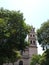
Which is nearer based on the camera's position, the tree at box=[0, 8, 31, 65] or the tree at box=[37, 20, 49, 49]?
the tree at box=[0, 8, 31, 65]

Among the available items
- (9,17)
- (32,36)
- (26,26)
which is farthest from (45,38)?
(32,36)

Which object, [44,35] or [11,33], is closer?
[11,33]

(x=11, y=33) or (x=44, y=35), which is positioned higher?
(x=44, y=35)

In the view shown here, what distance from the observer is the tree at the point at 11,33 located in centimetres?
3688

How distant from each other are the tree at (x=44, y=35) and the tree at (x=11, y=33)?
3925 millimetres

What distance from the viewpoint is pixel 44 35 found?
4322 centimetres

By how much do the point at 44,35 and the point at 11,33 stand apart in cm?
748

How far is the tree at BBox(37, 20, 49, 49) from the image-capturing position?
43125 millimetres

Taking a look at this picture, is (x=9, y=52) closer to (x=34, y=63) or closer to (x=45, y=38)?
(x=45, y=38)

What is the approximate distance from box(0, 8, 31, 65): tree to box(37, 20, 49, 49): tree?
392cm

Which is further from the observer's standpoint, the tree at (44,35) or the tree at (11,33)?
the tree at (44,35)

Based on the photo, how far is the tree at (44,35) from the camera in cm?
4312

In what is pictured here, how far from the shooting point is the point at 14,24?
39469 mm

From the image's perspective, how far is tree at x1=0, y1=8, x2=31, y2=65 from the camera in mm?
36875
